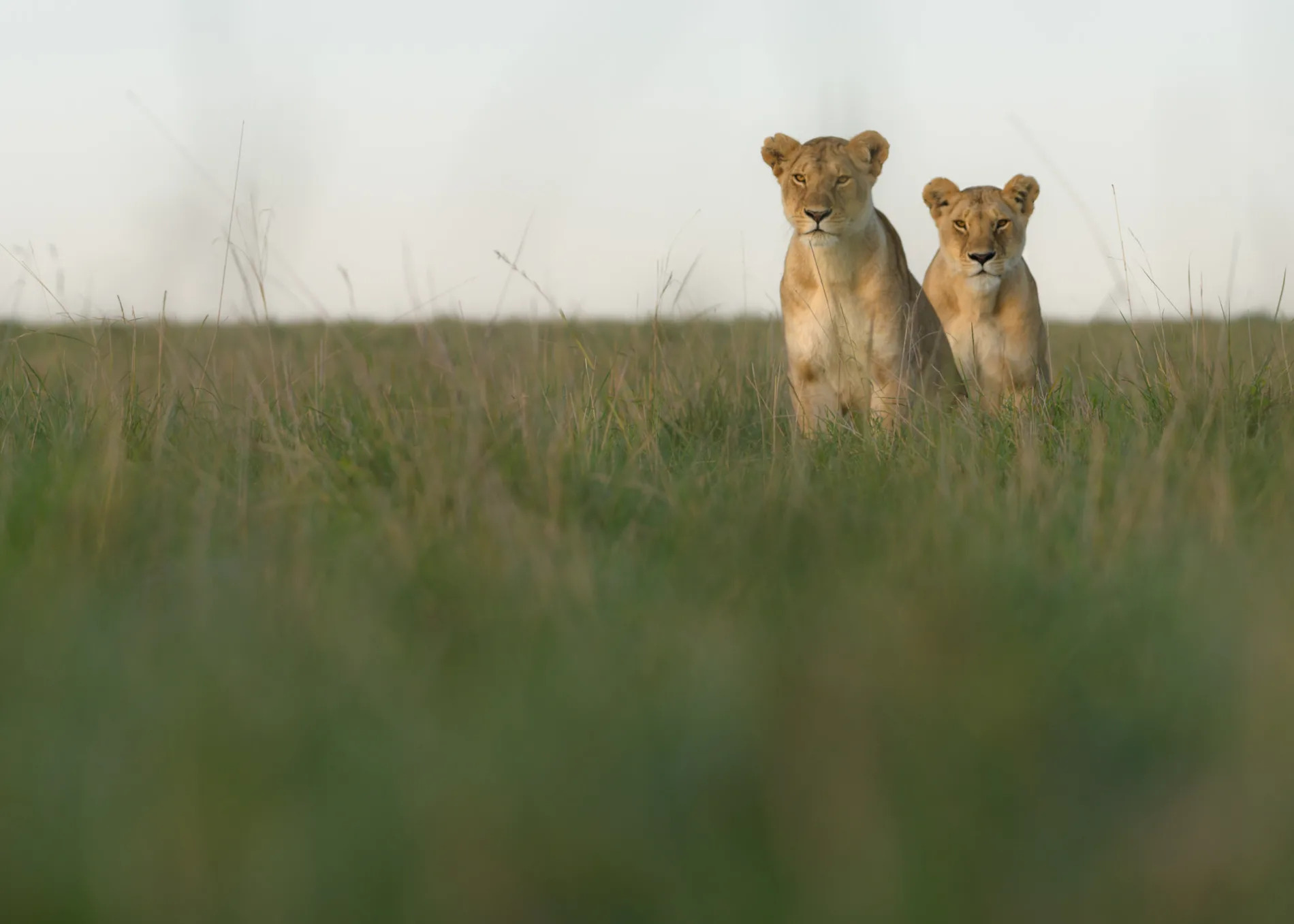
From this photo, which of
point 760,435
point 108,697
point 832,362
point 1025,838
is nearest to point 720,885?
point 1025,838

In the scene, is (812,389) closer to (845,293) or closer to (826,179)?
(845,293)

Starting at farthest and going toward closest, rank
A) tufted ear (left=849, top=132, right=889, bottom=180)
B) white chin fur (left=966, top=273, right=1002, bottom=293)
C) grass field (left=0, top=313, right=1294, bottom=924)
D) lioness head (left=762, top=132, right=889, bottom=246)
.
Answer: white chin fur (left=966, top=273, right=1002, bottom=293)
tufted ear (left=849, top=132, right=889, bottom=180)
lioness head (left=762, top=132, right=889, bottom=246)
grass field (left=0, top=313, right=1294, bottom=924)

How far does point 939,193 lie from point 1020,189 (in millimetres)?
323

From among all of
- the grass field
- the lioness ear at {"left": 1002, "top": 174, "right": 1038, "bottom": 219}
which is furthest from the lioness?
the grass field

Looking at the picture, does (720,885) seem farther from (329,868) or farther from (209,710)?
(209,710)

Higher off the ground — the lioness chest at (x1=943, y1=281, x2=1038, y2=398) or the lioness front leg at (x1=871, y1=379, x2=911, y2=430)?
the lioness chest at (x1=943, y1=281, x2=1038, y2=398)

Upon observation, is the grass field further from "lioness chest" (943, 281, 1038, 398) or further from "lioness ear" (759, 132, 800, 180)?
"lioness ear" (759, 132, 800, 180)

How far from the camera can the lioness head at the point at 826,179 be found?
500 cm

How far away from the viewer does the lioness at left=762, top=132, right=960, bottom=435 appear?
5.02 meters

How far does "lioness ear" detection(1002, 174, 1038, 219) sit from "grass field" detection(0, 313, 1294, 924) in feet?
7.04

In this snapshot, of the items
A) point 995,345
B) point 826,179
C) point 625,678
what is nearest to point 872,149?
point 826,179

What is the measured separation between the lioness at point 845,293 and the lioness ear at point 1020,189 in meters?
0.55

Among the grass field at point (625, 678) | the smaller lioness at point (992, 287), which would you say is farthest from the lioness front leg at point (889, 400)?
the grass field at point (625, 678)

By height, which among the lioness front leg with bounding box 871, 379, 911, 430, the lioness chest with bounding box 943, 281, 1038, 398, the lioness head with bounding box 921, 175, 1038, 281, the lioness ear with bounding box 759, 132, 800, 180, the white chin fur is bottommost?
the lioness front leg with bounding box 871, 379, 911, 430
